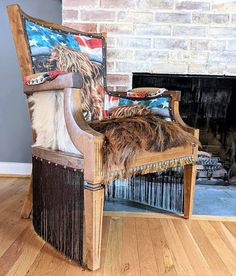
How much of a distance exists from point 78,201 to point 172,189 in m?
0.80

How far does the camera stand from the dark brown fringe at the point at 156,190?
1588 millimetres

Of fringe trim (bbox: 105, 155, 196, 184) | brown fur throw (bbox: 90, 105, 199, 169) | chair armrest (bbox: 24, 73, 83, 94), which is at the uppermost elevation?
chair armrest (bbox: 24, 73, 83, 94)

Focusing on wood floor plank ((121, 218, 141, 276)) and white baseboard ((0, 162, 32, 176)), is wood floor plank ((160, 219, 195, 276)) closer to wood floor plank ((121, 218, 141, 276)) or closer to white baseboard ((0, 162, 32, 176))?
wood floor plank ((121, 218, 141, 276))

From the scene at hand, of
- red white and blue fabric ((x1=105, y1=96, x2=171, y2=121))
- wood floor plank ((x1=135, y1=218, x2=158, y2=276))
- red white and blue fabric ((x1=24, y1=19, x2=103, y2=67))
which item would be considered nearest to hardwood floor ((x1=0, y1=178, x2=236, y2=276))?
wood floor plank ((x1=135, y1=218, x2=158, y2=276))

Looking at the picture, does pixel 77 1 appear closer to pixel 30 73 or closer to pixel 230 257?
pixel 30 73

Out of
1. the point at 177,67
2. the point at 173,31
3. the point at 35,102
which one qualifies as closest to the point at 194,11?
the point at 173,31

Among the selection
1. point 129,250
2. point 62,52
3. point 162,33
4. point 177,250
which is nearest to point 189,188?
point 177,250

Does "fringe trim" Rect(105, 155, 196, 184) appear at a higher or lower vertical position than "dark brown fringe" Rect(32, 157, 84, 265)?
higher

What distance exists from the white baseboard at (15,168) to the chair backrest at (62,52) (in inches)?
35.7

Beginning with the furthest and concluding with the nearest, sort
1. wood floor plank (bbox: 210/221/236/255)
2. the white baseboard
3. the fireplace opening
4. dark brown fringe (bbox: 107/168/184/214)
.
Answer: the white baseboard, the fireplace opening, dark brown fringe (bbox: 107/168/184/214), wood floor plank (bbox: 210/221/236/255)

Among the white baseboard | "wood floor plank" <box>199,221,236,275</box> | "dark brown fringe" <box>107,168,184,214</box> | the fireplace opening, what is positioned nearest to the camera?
"wood floor plank" <box>199,221,236,275</box>

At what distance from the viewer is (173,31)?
186 centimetres

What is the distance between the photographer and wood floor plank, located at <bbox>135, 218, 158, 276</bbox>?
99cm

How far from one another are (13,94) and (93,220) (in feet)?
4.75
